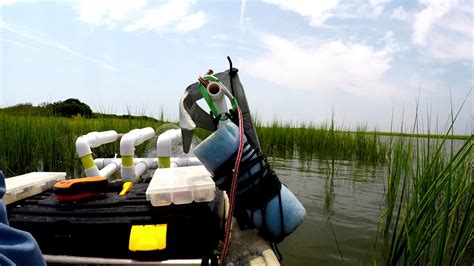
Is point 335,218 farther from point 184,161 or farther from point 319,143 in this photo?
point 319,143

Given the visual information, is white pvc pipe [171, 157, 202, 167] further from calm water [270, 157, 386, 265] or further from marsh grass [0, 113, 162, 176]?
marsh grass [0, 113, 162, 176]

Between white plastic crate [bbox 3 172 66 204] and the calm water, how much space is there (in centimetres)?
170

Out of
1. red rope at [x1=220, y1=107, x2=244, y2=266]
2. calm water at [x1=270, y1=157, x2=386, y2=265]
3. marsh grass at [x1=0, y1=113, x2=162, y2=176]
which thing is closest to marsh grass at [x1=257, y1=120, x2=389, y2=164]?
calm water at [x1=270, y1=157, x2=386, y2=265]

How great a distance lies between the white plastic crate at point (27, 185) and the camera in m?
1.40

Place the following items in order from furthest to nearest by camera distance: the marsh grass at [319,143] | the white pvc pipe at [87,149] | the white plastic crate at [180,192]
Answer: the marsh grass at [319,143] < the white pvc pipe at [87,149] < the white plastic crate at [180,192]

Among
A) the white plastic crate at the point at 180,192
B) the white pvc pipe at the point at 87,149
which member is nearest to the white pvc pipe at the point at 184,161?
the white pvc pipe at the point at 87,149

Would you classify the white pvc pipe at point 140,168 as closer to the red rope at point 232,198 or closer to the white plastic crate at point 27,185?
the white plastic crate at point 27,185

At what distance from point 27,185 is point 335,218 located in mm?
2938

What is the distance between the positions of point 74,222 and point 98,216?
87 millimetres

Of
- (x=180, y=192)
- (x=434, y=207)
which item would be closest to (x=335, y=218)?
(x=434, y=207)

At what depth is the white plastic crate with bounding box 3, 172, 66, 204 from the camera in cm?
140

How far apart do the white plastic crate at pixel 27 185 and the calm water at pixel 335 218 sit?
5.58 ft

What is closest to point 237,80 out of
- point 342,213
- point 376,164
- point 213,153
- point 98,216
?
point 213,153

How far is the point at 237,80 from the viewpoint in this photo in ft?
6.04
